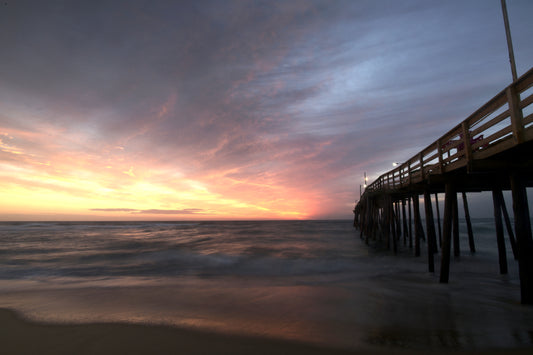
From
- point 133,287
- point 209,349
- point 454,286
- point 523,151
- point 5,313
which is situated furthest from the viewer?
point 133,287

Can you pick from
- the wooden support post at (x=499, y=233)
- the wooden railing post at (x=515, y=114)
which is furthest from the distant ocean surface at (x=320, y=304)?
the wooden railing post at (x=515, y=114)

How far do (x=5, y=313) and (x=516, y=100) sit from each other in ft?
36.3

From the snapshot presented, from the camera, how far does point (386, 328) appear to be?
168 inches

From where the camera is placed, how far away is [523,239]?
4984mm

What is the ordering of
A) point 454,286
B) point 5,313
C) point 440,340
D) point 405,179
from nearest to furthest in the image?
point 440,340, point 5,313, point 454,286, point 405,179

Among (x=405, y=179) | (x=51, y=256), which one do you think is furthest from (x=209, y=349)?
(x=51, y=256)

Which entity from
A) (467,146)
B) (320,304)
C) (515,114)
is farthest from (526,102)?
(320,304)

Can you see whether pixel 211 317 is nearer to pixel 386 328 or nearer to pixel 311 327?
pixel 311 327

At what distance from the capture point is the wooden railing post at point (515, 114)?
13.4 feet

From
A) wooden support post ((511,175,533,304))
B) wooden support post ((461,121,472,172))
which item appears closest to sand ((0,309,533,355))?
wooden support post ((511,175,533,304))

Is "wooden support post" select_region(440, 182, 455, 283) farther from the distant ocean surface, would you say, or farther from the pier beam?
the distant ocean surface

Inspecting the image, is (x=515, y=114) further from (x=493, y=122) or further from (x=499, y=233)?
(x=499, y=233)

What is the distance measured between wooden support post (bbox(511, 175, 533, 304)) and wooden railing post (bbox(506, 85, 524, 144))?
1.60 m

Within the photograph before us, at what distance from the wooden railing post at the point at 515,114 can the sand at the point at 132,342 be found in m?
3.35
